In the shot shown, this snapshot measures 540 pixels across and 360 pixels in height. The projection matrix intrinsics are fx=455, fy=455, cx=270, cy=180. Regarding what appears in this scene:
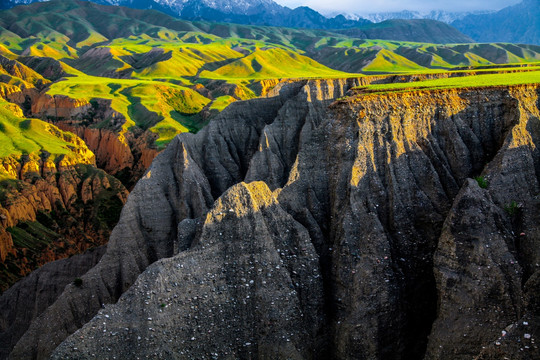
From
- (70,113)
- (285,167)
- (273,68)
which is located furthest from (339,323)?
(273,68)

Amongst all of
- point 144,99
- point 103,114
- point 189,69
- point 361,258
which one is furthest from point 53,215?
point 189,69

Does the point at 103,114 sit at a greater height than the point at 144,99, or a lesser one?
lesser

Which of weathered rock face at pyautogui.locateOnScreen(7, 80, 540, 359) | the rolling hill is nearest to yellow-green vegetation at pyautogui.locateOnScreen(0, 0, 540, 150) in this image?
the rolling hill

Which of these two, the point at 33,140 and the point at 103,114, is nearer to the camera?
the point at 33,140

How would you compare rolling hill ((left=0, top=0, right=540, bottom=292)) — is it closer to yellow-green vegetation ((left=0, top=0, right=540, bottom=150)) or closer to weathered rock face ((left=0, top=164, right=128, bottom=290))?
weathered rock face ((left=0, top=164, right=128, bottom=290))

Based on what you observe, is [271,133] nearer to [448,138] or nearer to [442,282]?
[448,138]

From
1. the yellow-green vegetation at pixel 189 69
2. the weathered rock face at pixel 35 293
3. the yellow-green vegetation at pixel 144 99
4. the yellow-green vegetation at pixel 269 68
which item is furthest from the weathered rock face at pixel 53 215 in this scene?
the yellow-green vegetation at pixel 269 68

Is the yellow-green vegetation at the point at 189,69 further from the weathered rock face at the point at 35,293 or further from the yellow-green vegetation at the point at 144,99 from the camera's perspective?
the weathered rock face at the point at 35,293

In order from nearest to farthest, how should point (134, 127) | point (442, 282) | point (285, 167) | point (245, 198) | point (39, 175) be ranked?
→ point (442, 282) → point (245, 198) → point (285, 167) → point (39, 175) → point (134, 127)

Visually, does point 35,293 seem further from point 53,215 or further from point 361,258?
point 361,258
